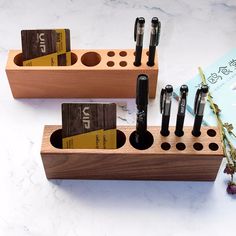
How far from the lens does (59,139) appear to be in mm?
985

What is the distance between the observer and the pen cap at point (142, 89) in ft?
2.81

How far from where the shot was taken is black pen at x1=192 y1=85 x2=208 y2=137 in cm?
90

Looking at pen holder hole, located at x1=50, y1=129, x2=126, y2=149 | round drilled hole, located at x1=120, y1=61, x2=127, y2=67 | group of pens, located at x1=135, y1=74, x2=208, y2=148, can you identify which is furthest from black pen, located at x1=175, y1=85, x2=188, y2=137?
round drilled hole, located at x1=120, y1=61, x2=127, y2=67

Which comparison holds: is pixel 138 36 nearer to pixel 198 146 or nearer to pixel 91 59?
pixel 91 59

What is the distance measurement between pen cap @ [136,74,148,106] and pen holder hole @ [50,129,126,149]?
0.10 m

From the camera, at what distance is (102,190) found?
3.35ft

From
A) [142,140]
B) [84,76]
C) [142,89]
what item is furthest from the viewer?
[84,76]

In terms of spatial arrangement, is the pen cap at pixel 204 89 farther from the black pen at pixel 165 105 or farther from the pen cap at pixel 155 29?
the pen cap at pixel 155 29

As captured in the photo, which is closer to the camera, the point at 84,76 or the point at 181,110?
the point at 181,110

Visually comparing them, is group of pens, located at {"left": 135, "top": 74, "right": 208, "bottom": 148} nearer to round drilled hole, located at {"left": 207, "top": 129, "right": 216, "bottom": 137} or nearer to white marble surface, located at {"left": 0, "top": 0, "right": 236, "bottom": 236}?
round drilled hole, located at {"left": 207, "top": 129, "right": 216, "bottom": 137}

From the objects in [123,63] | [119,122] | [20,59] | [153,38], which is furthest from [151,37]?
[20,59]

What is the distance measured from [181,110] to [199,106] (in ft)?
0.12

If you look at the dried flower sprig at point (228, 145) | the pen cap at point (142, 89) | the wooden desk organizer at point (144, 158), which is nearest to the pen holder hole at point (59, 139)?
the wooden desk organizer at point (144, 158)

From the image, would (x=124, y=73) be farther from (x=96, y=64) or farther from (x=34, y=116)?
(x=34, y=116)
